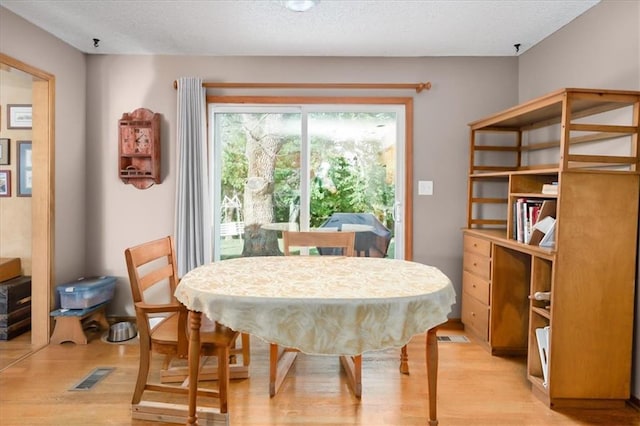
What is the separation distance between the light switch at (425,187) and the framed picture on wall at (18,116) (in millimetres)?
3382

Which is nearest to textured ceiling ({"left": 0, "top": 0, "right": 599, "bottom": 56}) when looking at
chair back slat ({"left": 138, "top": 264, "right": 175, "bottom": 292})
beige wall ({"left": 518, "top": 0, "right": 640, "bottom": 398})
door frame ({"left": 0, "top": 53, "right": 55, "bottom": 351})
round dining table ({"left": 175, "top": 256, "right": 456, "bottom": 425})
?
beige wall ({"left": 518, "top": 0, "right": 640, "bottom": 398})

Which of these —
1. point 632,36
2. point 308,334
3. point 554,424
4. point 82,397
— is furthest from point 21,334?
point 632,36

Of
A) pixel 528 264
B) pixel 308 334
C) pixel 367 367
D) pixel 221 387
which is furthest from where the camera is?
pixel 528 264

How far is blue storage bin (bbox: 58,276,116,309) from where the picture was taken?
10.2 ft

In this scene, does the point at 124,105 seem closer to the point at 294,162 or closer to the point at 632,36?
the point at 294,162

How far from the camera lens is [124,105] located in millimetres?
3510

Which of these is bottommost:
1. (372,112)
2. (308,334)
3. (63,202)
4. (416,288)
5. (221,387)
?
(221,387)

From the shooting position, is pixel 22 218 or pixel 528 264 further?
pixel 22 218

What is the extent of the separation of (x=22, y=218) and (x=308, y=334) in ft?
10.5

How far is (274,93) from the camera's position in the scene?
3488 millimetres

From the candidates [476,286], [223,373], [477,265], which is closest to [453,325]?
[476,286]

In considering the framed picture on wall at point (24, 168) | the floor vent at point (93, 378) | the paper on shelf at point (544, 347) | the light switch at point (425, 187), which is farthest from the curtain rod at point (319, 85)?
the floor vent at point (93, 378)

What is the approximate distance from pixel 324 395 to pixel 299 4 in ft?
7.56

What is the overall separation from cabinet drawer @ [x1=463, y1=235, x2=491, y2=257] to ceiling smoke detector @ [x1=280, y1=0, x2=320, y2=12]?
2003mm
